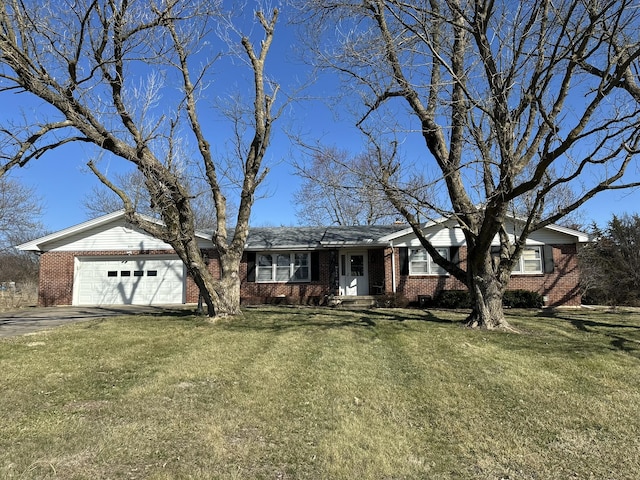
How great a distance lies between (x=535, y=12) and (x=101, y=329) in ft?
36.9

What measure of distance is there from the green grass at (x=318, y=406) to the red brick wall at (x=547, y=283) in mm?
8413

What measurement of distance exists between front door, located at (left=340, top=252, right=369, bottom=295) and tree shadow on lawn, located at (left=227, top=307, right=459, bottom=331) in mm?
4865

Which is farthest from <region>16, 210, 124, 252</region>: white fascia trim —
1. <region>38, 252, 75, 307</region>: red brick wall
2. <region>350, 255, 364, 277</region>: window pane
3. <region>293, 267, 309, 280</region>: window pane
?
<region>350, 255, 364, 277</region>: window pane

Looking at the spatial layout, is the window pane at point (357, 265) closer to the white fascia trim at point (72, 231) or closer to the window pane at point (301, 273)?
the window pane at point (301, 273)

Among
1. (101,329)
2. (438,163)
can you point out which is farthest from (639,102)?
(101,329)

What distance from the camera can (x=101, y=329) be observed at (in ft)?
34.8

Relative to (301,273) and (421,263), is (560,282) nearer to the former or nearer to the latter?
(421,263)

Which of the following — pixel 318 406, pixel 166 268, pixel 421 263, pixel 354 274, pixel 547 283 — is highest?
pixel 421 263

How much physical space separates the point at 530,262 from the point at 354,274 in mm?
7245

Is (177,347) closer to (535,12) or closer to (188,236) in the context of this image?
(188,236)

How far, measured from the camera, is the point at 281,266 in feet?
64.1

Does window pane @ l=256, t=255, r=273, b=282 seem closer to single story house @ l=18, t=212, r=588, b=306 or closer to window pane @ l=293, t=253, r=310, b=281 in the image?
single story house @ l=18, t=212, r=588, b=306

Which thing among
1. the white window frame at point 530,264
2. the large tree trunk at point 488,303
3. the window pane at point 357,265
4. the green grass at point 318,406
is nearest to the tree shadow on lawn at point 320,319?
the large tree trunk at point 488,303

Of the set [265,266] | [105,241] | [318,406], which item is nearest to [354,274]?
[265,266]
